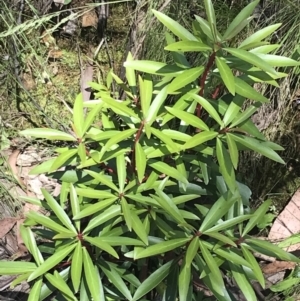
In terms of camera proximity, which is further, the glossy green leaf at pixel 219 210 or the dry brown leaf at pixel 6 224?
the dry brown leaf at pixel 6 224

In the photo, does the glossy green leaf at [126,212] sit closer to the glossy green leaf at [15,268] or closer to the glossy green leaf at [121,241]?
the glossy green leaf at [121,241]

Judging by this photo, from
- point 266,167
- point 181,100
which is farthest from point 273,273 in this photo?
point 181,100

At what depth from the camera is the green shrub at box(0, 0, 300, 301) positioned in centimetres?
138

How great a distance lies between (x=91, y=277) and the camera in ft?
4.63

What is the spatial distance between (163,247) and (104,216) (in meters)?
0.19

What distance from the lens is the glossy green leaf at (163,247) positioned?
4.50 ft

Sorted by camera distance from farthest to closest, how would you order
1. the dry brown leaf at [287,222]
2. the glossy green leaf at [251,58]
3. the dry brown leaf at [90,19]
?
the dry brown leaf at [90,19], the dry brown leaf at [287,222], the glossy green leaf at [251,58]

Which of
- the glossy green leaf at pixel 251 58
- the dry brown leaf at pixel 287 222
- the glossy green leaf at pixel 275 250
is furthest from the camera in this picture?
the dry brown leaf at pixel 287 222

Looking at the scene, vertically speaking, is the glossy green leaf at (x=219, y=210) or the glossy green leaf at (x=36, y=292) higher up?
the glossy green leaf at (x=219, y=210)

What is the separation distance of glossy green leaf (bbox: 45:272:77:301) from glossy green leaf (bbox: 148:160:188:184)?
17.4 inches

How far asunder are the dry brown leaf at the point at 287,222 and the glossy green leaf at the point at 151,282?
2.58 ft

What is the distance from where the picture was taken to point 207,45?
135cm

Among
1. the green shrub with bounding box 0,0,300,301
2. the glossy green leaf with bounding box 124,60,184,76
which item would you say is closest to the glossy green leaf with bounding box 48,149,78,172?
the green shrub with bounding box 0,0,300,301

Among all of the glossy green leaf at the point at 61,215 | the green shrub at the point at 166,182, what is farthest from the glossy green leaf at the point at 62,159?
the glossy green leaf at the point at 61,215
